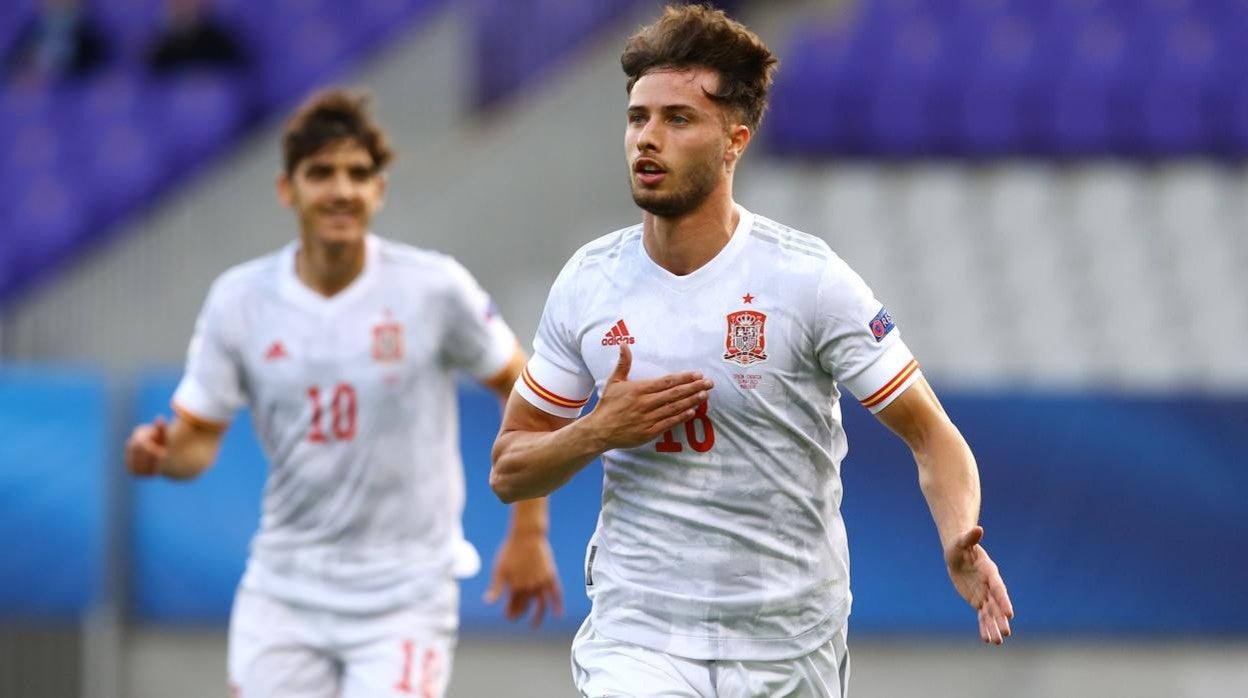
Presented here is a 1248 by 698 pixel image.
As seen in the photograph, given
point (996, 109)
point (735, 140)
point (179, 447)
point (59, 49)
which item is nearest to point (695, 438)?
point (735, 140)

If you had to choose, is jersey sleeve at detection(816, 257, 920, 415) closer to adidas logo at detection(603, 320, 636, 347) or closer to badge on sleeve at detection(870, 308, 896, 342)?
badge on sleeve at detection(870, 308, 896, 342)

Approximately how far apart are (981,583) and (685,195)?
1182mm

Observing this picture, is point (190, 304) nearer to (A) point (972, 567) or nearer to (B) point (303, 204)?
(B) point (303, 204)

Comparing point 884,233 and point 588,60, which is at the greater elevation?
point 588,60

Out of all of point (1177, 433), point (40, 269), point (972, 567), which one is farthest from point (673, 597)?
point (40, 269)

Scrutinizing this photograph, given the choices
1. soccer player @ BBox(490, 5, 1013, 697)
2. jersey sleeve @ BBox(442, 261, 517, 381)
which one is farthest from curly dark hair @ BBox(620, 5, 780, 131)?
jersey sleeve @ BBox(442, 261, 517, 381)

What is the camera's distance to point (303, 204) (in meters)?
6.55

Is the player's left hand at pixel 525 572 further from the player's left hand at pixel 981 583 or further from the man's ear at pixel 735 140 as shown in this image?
the player's left hand at pixel 981 583

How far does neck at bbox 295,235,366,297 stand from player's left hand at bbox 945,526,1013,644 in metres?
2.84

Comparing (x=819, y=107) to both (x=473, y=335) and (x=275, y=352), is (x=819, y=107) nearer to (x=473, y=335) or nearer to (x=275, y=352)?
(x=473, y=335)

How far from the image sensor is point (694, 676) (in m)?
4.77

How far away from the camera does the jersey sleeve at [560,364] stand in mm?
4918

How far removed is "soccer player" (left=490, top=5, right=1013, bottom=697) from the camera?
470 centimetres

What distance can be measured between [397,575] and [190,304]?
7330 millimetres
